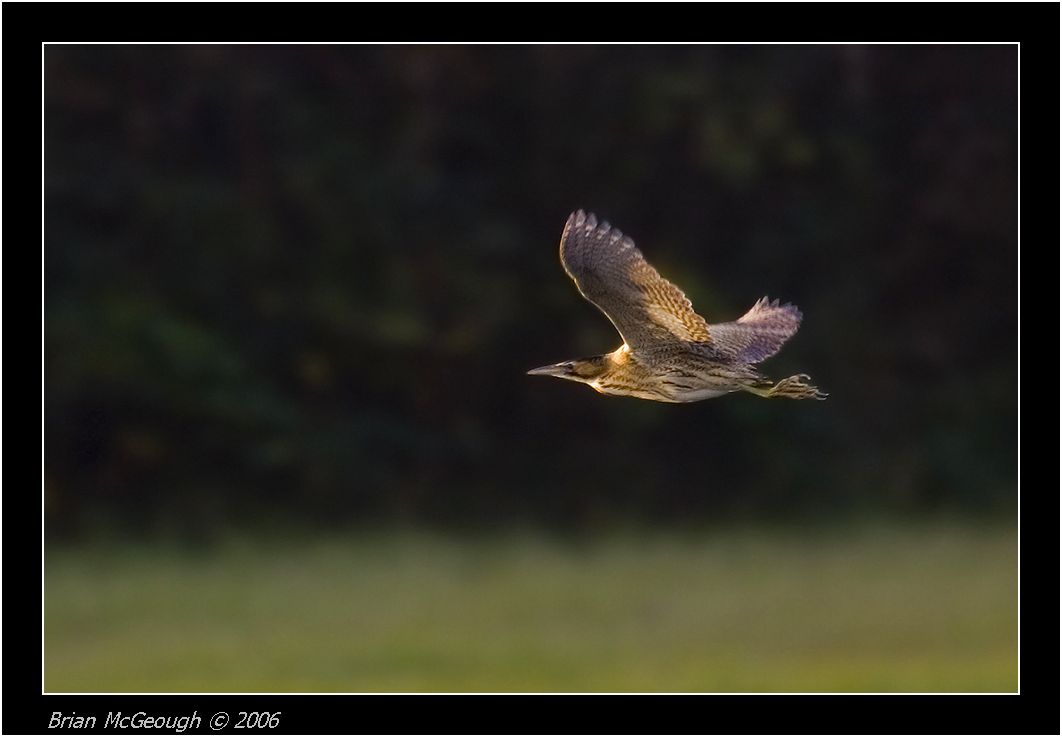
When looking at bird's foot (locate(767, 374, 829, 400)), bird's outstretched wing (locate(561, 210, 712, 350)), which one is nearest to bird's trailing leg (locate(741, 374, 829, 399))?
bird's foot (locate(767, 374, 829, 400))

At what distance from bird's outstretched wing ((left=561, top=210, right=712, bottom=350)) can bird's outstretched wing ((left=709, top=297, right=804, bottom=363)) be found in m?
0.22

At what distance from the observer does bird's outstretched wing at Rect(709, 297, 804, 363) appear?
578 cm

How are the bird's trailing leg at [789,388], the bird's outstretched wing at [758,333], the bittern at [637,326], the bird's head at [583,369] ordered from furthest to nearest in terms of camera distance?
the bird's outstretched wing at [758,333], the bird's head at [583,369], the bittern at [637,326], the bird's trailing leg at [789,388]

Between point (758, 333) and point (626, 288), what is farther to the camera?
point (758, 333)

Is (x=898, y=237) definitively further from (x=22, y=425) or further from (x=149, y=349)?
(x=22, y=425)

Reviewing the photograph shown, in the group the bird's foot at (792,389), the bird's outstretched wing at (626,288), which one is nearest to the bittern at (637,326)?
the bird's outstretched wing at (626,288)

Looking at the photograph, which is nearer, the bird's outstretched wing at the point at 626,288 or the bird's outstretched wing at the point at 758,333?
the bird's outstretched wing at the point at 626,288

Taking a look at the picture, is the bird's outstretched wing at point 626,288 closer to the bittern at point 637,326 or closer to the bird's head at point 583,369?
the bittern at point 637,326

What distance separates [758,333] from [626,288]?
2.78 ft

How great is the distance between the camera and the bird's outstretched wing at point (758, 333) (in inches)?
228

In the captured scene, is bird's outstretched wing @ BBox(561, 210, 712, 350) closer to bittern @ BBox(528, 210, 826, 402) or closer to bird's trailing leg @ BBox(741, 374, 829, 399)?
bittern @ BBox(528, 210, 826, 402)

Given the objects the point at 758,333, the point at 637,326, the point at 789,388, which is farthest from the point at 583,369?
the point at 758,333

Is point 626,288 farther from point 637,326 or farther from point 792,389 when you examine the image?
point 792,389

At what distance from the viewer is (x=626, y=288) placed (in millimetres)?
5438
